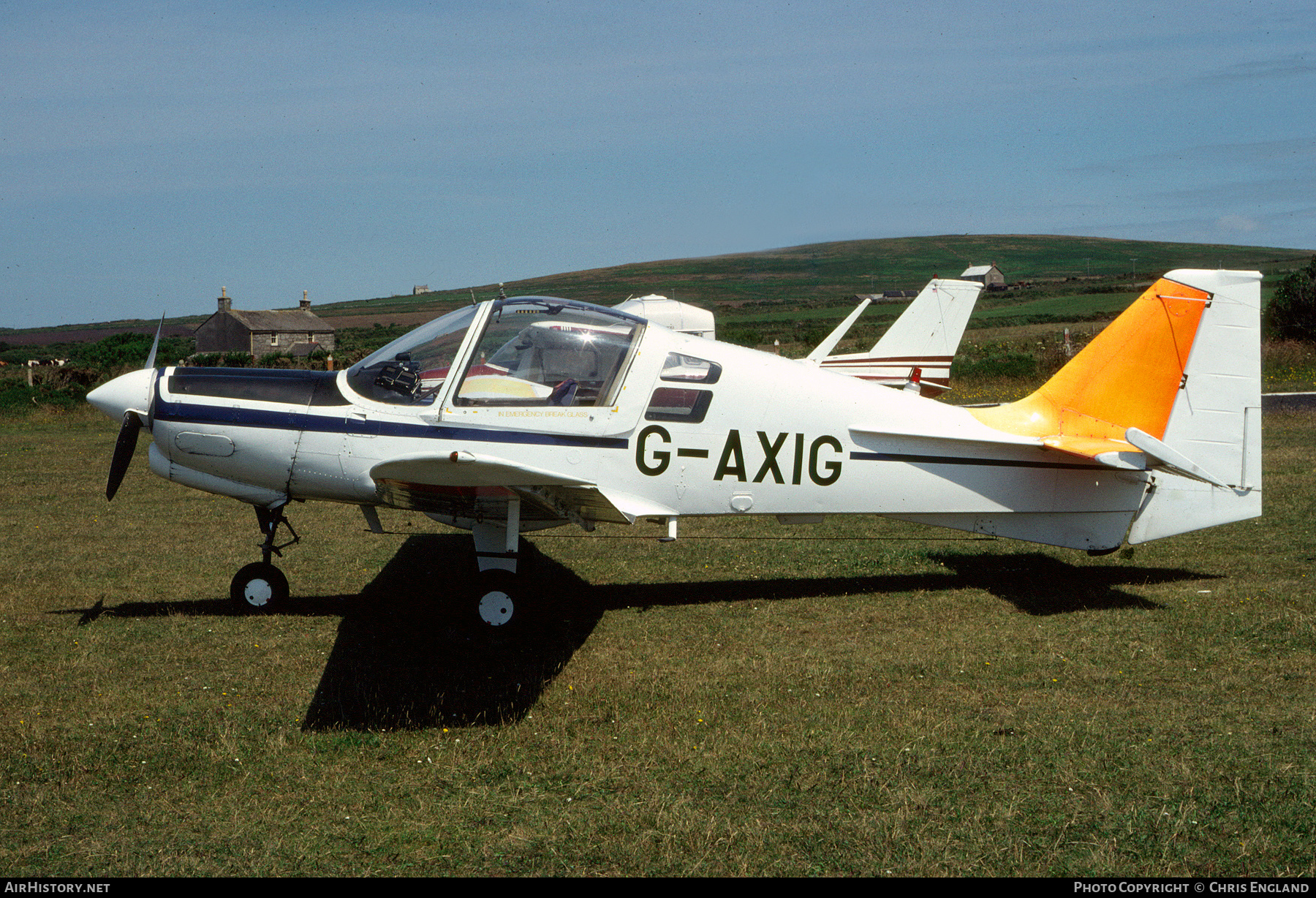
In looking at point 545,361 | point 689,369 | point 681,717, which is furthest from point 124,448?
point 681,717

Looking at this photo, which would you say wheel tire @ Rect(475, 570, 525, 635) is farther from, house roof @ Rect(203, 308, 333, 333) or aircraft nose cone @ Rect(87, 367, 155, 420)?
house roof @ Rect(203, 308, 333, 333)

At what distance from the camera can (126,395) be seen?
6.83m

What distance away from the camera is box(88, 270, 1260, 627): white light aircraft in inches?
261

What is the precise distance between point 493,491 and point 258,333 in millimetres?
52165

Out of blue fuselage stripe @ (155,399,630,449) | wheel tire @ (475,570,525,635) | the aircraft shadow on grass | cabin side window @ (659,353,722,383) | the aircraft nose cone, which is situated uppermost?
cabin side window @ (659,353,722,383)

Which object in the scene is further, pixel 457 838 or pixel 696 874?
pixel 457 838

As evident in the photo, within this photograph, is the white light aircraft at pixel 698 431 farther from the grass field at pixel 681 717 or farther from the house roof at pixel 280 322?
the house roof at pixel 280 322

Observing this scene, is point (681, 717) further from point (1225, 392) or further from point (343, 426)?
point (1225, 392)

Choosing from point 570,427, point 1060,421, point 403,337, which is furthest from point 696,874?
point 1060,421

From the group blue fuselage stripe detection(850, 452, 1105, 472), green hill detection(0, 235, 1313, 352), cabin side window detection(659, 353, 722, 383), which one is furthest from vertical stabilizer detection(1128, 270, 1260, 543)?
green hill detection(0, 235, 1313, 352)

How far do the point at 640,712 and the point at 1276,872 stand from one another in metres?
2.97

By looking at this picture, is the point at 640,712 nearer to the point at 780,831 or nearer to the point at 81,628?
the point at 780,831

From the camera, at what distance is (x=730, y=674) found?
19.6 ft

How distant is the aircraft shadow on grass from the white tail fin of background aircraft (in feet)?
21.7
